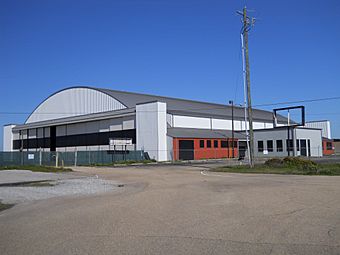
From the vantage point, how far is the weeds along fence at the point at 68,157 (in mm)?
46781

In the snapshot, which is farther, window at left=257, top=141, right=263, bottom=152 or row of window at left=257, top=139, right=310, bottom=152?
window at left=257, top=141, right=263, bottom=152

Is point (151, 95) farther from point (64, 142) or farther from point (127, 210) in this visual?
point (127, 210)

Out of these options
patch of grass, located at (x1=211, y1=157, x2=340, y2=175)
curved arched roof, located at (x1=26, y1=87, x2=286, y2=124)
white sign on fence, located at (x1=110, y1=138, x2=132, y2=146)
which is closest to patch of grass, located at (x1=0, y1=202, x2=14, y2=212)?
patch of grass, located at (x1=211, y1=157, x2=340, y2=175)

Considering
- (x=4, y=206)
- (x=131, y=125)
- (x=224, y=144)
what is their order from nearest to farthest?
1. (x=4, y=206)
2. (x=131, y=125)
3. (x=224, y=144)

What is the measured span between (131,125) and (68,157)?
40.3ft

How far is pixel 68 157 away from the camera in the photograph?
162 feet

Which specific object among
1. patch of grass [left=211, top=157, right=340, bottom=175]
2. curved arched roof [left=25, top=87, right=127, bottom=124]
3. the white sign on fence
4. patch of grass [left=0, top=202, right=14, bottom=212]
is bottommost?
patch of grass [left=0, top=202, right=14, bottom=212]

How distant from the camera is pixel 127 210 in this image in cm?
1129

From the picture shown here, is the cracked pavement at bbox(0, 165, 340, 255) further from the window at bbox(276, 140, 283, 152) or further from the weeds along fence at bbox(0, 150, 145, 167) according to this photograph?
the window at bbox(276, 140, 283, 152)

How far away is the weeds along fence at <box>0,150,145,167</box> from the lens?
46.8 m

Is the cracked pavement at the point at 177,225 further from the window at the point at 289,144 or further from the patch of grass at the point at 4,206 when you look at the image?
the window at the point at 289,144

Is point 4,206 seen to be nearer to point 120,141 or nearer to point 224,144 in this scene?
point 120,141

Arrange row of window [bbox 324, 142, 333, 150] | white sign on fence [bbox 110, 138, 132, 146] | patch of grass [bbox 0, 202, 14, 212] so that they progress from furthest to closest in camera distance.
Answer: row of window [bbox 324, 142, 333, 150], white sign on fence [bbox 110, 138, 132, 146], patch of grass [bbox 0, 202, 14, 212]

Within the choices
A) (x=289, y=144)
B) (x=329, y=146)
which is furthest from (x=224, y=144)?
(x=329, y=146)
